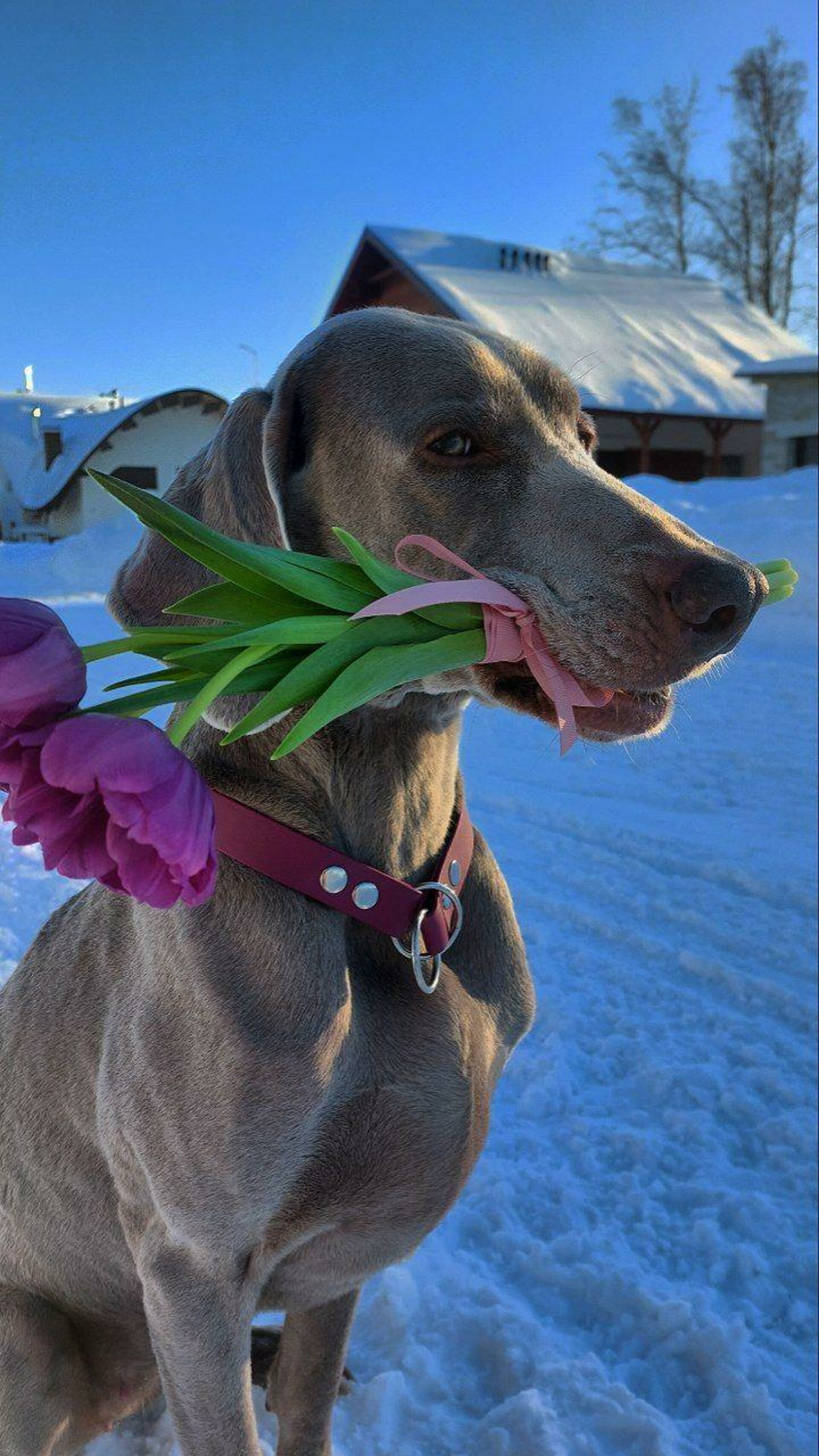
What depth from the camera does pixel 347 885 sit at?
1.54 meters

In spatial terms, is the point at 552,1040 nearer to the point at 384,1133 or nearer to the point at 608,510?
the point at 384,1133

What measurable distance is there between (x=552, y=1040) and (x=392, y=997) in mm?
1722

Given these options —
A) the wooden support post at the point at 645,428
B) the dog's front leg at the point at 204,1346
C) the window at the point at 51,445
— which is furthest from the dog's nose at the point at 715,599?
the wooden support post at the point at 645,428

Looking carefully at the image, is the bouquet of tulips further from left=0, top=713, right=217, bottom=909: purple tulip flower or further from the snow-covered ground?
the snow-covered ground

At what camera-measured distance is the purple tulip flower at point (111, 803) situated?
80 cm

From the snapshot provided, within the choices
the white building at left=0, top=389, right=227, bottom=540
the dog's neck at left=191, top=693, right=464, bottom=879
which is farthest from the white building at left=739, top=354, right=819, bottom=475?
the dog's neck at left=191, top=693, right=464, bottom=879

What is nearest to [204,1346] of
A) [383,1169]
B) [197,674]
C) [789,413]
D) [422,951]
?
[383,1169]

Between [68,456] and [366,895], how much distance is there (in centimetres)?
340

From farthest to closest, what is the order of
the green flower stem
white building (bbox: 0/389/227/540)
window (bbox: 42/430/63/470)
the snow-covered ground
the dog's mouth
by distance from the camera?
window (bbox: 42/430/63/470) → white building (bbox: 0/389/227/540) → the snow-covered ground → the dog's mouth → the green flower stem

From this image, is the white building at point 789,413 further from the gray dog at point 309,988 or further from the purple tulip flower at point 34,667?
the purple tulip flower at point 34,667

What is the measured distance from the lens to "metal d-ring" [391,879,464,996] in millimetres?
1575

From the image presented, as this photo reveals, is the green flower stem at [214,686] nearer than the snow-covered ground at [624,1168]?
Yes

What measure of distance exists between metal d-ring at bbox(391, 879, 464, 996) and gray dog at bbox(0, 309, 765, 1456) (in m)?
0.03

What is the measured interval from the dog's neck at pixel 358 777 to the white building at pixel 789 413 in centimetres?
1769
